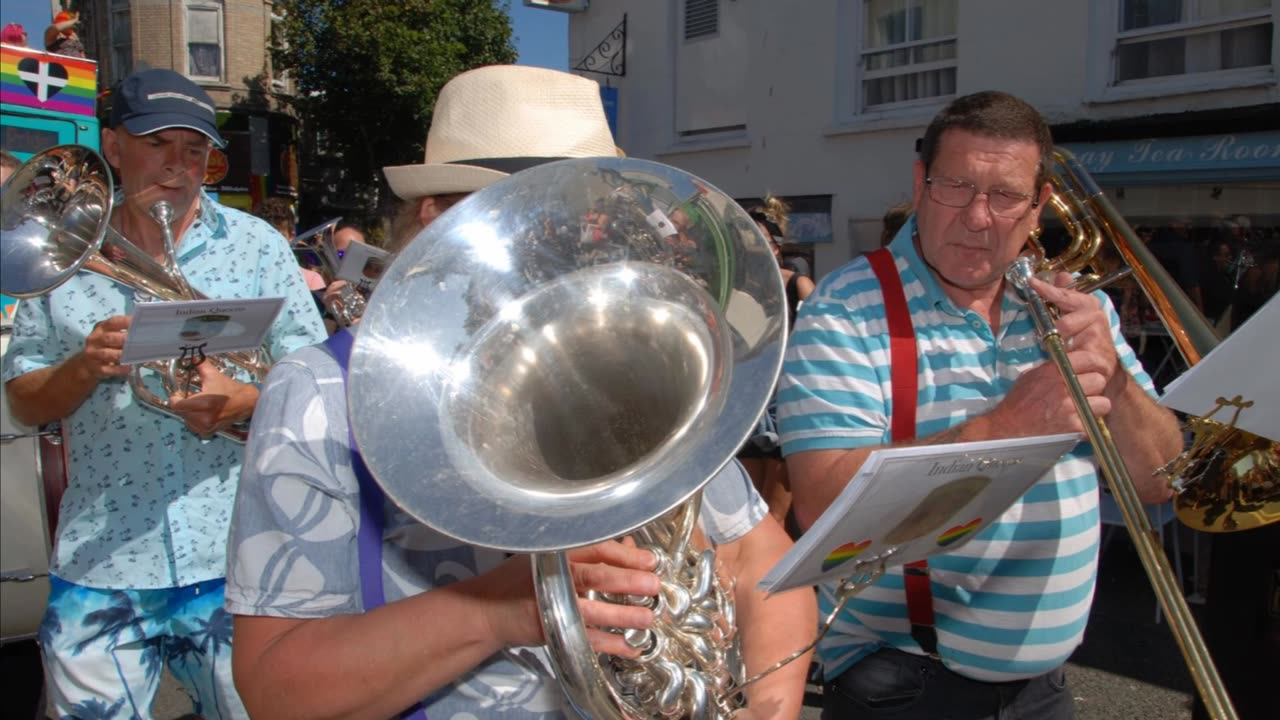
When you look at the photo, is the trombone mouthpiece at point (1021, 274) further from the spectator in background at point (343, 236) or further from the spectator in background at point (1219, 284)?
the spectator in background at point (1219, 284)

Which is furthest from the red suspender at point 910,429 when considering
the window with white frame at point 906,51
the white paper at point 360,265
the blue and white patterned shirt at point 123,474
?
the window with white frame at point 906,51

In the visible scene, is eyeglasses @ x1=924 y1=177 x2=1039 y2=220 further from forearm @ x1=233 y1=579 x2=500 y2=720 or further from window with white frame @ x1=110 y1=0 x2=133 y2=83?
window with white frame @ x1=110 y1=0 x2=133 y2=83

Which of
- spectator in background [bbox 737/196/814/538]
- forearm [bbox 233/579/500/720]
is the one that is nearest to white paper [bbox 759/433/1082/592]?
forearm [bbox 233/579/500/720]

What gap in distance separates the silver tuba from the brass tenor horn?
2.03 ft

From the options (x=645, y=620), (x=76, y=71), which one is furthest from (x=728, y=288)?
(x=76, y=71)

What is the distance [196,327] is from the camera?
205 cm

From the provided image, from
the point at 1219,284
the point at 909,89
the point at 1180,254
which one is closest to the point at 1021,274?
the point at 1219,284

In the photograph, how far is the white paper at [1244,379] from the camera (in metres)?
1.28

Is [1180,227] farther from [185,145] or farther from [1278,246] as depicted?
[185,145]

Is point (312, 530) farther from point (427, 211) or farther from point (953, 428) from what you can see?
point (953, 428)

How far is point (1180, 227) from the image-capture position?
7211 mm

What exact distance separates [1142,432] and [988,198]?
518 millimetres

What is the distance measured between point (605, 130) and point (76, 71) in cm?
649

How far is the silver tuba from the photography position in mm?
1051
